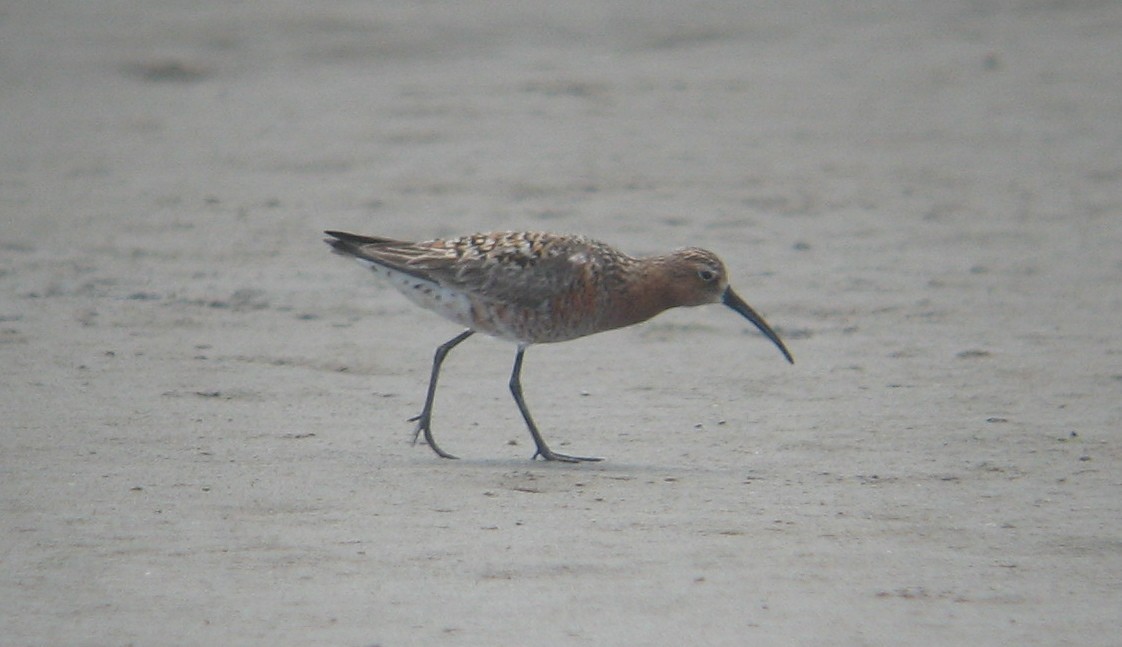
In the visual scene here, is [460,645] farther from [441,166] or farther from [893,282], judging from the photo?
[441,166]

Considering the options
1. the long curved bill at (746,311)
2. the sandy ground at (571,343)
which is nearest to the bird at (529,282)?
the long curved bill at (746,311)

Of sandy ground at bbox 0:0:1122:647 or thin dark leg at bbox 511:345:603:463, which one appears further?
thin dark leg at bbox 511:345:603:463

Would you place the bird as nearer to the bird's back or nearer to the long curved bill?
the bird's back

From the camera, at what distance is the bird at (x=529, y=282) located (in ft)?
25.7

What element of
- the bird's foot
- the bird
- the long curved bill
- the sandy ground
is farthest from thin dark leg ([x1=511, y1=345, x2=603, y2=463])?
the long curved bill

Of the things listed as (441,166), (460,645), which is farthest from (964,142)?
(460,645)

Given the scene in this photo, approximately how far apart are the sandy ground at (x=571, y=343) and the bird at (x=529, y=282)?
1.80 ft

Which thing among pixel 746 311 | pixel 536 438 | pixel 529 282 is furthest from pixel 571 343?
pixel 536 438

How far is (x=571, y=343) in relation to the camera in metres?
9.87

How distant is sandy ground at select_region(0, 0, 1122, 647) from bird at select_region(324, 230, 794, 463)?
548 millimetres

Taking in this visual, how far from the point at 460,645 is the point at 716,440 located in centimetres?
280

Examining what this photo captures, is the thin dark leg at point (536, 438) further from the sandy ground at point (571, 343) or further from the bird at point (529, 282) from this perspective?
the sandy ground at point (571, 343)

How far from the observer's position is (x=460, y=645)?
533 centimetres

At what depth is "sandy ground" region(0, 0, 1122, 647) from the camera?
5.82 metres
